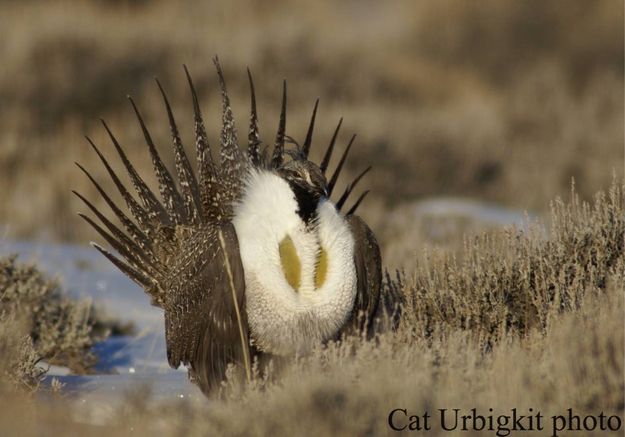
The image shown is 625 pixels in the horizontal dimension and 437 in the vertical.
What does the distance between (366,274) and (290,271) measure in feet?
0.98

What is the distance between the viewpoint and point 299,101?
12367 millimetres

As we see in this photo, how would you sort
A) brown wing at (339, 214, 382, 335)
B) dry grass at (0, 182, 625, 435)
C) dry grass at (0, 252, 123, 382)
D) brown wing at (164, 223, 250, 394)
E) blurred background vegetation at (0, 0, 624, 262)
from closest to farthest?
dry grass at (0, 182, 625, 435) → brown wing at (164, 223, 250, 394) → brown wing at (339, 214, 382, 335) → dry grass at (0, 252, 123, 382) → blurred background vegetation at (0, 0, 624, 262)

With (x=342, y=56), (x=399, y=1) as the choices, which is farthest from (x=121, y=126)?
(x=399, y=1)

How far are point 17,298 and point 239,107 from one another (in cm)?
620

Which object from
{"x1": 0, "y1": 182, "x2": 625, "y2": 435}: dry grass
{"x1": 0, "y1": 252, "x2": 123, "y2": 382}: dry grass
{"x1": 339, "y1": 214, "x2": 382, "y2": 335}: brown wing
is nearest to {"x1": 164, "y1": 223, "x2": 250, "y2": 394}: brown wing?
{"x1": 0, "y1": 182, "x2": 625, "y2": 435}: dry grass

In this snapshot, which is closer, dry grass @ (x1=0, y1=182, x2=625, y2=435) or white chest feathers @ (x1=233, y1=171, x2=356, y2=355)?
dry grass @ (x1=0, y1=182, x2=625, y2=435)

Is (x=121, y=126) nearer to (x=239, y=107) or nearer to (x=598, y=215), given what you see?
(x=239, y=107)

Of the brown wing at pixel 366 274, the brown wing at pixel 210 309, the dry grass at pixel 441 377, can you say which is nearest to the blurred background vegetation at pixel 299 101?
the dry grass at pixel 441 377

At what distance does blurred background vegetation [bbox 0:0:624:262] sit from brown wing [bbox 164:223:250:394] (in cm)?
437

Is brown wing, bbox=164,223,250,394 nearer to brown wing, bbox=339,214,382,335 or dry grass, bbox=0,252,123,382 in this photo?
brown wing, bbox=339,214,382,335

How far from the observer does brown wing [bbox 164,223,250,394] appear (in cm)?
383

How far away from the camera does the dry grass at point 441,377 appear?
3209mm

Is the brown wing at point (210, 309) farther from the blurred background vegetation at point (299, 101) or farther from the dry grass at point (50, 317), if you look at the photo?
the blurred background vegetation at point (299, 101)

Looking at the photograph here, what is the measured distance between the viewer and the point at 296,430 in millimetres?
3104
